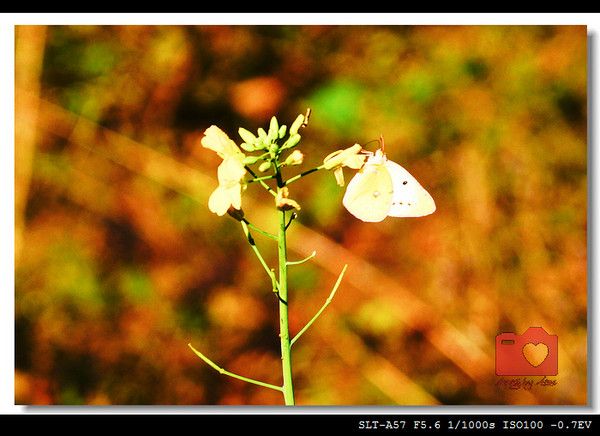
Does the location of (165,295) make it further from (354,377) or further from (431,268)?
(431,268)

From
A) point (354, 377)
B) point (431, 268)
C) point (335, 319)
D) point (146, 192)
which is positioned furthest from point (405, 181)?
point (146, 192)

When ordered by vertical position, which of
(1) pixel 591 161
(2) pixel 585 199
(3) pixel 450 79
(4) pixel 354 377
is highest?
(3) pixel 450 79

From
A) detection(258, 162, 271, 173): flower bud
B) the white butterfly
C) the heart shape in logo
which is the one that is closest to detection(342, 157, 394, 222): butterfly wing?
the white butterfly

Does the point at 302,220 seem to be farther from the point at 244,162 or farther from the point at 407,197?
the point at 244,162

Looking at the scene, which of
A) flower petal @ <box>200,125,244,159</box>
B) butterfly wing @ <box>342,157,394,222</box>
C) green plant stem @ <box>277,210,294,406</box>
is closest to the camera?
green plant stem @ <box>277,210,294,406</box>

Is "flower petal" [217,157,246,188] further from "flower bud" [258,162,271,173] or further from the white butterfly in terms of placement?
the white butterfly

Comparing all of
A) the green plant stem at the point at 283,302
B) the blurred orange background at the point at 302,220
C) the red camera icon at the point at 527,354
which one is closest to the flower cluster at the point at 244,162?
the green plant stem at the point at 283,302
